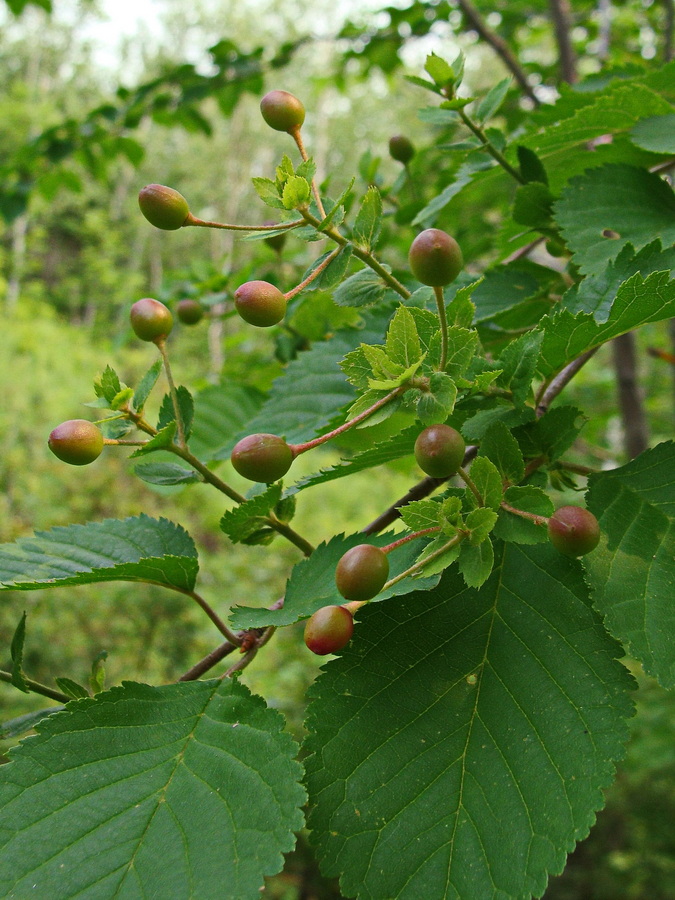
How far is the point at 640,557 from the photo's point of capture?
0.57m

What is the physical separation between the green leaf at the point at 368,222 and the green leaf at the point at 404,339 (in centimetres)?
10

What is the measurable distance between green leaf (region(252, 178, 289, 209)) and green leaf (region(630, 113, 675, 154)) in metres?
0.39

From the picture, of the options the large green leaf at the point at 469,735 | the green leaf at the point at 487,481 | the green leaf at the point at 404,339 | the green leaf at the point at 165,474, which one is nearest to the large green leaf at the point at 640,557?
the large green leaf at the point at 469,735

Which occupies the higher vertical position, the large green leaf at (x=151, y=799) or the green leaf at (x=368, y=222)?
the green leaf at (x=368, y=222)

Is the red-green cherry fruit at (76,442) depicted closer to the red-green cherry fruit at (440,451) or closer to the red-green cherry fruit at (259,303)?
the red-green cherry fruit at (259,303)

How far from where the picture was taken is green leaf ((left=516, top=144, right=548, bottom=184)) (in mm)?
757

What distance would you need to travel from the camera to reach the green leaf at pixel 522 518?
0.50m

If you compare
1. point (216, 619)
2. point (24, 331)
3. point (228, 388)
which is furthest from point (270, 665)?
point (24, 331)

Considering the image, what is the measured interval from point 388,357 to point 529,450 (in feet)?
0.64

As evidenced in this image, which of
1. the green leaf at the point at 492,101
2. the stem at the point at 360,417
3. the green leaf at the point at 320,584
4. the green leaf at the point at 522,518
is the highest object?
the green leaf at the point at 492,101

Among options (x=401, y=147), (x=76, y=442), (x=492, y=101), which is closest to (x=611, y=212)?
(x=492, y=101)

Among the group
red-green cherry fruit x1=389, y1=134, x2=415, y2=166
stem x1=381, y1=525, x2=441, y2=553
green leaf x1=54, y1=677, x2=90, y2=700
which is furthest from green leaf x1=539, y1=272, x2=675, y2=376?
red-green cherry fruit x1=389, y1=134, x2=415, y2=166

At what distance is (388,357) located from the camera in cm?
47

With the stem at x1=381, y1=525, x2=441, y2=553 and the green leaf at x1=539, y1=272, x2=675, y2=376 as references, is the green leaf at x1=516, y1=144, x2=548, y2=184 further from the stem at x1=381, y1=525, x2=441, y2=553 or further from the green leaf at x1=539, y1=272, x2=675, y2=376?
the stem at x1=381, y1=525, x2=441, y2=553
